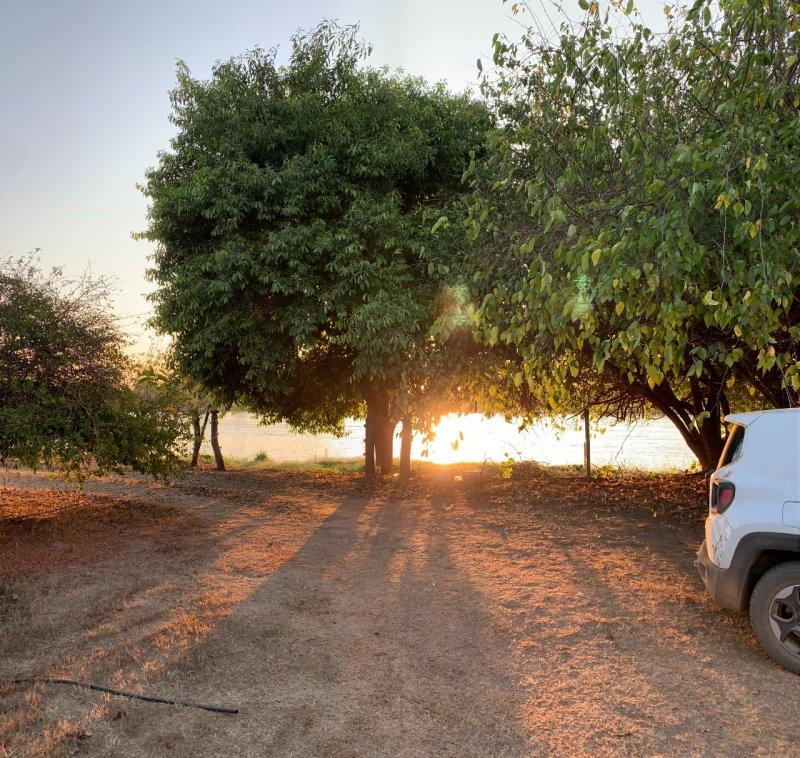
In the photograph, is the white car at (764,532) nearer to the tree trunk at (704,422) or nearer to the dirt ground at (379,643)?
the dirt ground at (379,643)

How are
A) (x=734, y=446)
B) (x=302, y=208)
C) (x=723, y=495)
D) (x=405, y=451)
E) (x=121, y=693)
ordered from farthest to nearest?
(x=405, y=451) < (x=302, y=208) < (x=734, y=446) < (x=723, y=495) < (x=121, y=693)

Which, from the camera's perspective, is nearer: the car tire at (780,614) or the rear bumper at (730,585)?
the car tire at (780,614)

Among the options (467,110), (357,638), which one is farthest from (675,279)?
(467,110)

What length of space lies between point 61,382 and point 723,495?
842 centimetres

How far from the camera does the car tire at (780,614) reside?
4.45m

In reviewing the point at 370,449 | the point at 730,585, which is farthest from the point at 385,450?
the point at 730,585

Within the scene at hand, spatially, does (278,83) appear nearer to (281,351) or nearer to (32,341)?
(281,351)

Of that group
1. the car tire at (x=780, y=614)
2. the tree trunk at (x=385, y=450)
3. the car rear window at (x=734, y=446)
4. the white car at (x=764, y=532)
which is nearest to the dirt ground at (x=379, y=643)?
the car tire at (x=780, y=614)

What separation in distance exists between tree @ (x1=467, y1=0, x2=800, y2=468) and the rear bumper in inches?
44.4

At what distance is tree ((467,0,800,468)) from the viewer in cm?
454

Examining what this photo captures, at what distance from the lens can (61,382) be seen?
353 inches

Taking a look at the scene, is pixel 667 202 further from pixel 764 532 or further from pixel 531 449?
pixel 531 449

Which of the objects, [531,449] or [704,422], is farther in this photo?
[531,449]

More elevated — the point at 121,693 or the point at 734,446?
the point at 734,446
